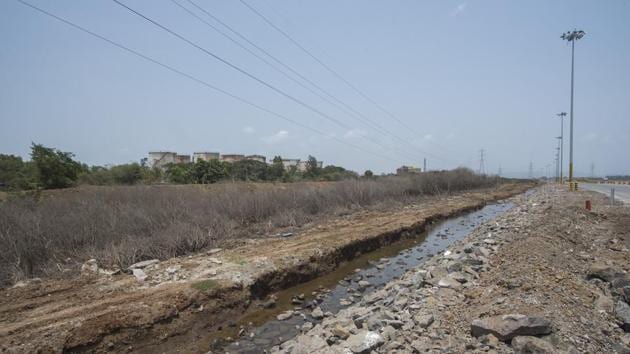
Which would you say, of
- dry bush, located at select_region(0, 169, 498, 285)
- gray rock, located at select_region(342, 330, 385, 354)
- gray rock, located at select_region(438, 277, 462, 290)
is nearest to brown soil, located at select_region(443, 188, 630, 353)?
gray rock, located at select_region(438, 277, 462, 290)

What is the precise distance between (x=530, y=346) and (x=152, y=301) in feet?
21.0

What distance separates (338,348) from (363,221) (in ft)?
39.2

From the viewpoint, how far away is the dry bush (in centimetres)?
844

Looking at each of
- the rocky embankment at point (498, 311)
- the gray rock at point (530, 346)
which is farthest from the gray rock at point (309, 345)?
the gray rock at point (530, 346)

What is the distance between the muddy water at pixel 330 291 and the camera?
19.9 feet

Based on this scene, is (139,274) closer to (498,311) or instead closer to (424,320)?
(424,320)

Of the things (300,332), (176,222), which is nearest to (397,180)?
(176,222)

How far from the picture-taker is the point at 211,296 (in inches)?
271

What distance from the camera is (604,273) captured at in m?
6.16

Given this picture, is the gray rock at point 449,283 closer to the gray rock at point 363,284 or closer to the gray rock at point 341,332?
the gray rock at point 341,332

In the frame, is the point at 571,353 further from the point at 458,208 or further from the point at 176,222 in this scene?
the point at 458,208

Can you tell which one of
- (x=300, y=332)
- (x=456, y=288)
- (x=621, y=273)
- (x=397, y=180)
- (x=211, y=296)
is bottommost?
(x=300, y=332)

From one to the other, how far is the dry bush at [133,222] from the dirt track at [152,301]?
1095mm

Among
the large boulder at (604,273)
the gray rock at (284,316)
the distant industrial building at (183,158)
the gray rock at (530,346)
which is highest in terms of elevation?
the distant industrial building at (183,158)
